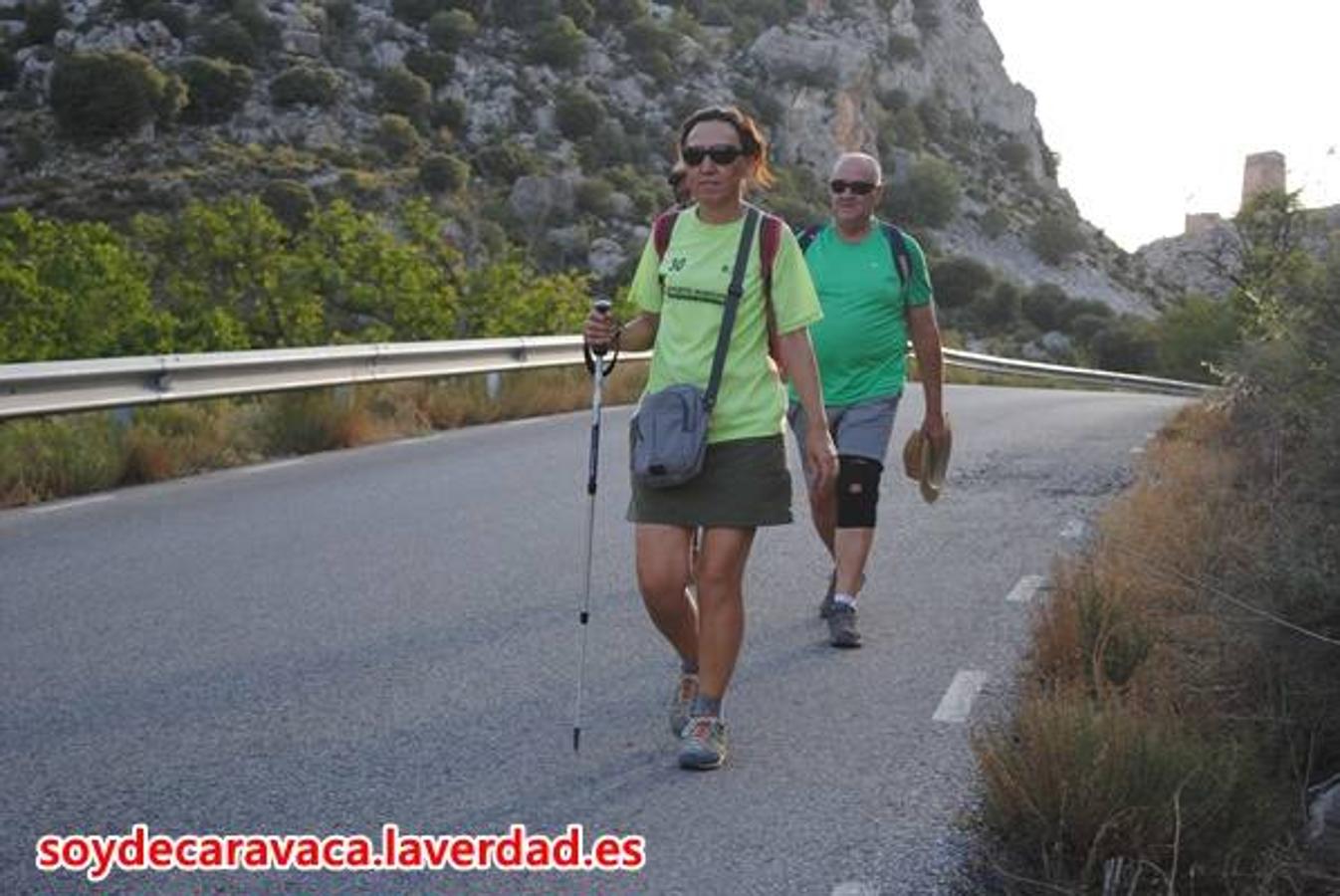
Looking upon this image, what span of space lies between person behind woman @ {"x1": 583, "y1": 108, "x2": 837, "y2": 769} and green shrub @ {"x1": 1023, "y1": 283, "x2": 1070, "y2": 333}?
211 ft

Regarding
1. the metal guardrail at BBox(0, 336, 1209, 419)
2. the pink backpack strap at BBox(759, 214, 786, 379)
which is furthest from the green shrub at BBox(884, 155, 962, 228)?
the pink backpack strap at BBox(759, 214, 786, 379)

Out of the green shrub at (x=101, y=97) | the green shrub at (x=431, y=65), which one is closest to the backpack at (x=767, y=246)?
the green shrub at (x=101, y=97)

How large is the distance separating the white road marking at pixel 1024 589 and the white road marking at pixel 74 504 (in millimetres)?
5511

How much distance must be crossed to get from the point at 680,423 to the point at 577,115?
2448 inches

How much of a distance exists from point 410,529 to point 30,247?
8.03 meters

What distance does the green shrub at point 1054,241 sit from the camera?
79.5 m

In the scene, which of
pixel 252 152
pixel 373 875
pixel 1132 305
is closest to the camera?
pixel 373 875

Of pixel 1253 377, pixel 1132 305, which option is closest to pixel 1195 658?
pixel 1253 377

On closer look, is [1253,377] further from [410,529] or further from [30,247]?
[30,247]

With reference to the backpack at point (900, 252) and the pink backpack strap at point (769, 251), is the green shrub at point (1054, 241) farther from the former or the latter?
the pink backpack strap at point (769, 251)

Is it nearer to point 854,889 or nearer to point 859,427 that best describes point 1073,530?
point 859,427

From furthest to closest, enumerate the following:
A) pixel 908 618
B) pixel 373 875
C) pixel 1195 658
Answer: pixel 908 618 → pixel 1195 658 → pixel 373 875

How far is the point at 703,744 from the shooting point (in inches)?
201

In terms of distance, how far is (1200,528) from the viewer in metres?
7.62
